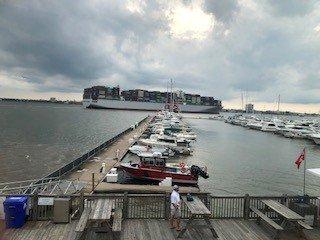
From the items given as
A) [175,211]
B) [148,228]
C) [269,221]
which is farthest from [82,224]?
[269,221]

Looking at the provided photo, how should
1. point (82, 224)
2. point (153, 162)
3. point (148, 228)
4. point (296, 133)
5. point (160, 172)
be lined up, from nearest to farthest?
point (82, 224) < point (148, 228) < point (160, 172) < point (153, 162) < point (296, 133)

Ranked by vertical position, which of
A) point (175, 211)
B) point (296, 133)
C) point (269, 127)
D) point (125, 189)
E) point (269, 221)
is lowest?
point (125, 189)

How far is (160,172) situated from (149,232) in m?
17.3

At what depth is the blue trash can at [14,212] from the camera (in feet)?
36.7

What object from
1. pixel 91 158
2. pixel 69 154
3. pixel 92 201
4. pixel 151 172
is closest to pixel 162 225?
pixel 92 201

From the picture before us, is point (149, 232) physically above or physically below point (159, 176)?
above

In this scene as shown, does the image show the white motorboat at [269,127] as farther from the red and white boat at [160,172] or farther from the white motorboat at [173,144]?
the red and white boat at [160,172]

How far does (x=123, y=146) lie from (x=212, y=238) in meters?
35.8

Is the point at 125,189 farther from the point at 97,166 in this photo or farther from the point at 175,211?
the point at 175,211

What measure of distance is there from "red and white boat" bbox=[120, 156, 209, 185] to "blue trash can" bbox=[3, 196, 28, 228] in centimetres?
1765

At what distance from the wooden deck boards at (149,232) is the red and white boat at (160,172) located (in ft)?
52.1

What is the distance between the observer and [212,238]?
36.0ft

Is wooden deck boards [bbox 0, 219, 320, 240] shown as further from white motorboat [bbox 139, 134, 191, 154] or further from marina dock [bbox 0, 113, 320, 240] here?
white motorboat [bbox 139, 134, 191, 154]

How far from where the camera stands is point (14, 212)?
37.0 ft
